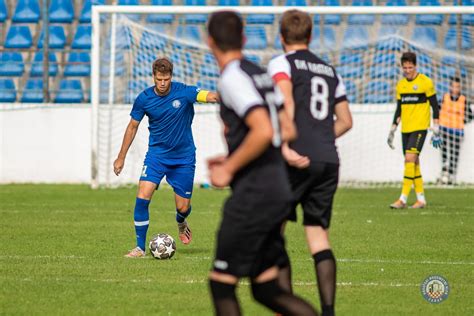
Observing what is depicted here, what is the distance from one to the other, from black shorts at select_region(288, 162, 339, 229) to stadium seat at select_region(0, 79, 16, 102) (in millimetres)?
15372

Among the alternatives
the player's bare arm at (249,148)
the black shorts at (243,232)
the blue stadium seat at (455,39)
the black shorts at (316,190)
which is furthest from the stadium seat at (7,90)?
the player's bare arm at (249,148)

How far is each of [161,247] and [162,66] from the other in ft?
5.74

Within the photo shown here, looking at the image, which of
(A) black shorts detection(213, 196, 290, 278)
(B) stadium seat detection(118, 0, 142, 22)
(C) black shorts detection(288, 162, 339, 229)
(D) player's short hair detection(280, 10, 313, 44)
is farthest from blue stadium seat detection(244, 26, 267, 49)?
(A) black shorts detection(213, 196, 290, 278)

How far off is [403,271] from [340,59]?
39.2 feet

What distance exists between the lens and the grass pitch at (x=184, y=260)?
7.25 metres

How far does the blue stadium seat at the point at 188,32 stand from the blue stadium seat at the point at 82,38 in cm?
213

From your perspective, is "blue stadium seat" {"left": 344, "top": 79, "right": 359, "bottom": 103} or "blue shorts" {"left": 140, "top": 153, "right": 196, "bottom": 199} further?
"blue stadium seat" {"left": 344, "top": 79, "right": 359, "bottom": 103}

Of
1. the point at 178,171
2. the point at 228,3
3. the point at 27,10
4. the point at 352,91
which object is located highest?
the point at 228,3

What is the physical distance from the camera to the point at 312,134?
637 centimetres

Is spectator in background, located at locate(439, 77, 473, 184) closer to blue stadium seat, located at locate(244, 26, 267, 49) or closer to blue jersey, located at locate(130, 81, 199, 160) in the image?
blue stadium seat, located at locate(244, 26, 267, 49)

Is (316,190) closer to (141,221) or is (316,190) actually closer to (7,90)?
(141,221)

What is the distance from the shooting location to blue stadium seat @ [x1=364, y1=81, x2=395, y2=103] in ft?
65.3

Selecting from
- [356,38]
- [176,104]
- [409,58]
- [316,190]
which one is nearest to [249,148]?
[316,190]

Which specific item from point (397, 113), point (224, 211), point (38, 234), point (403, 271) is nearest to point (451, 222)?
point (397, 113)
